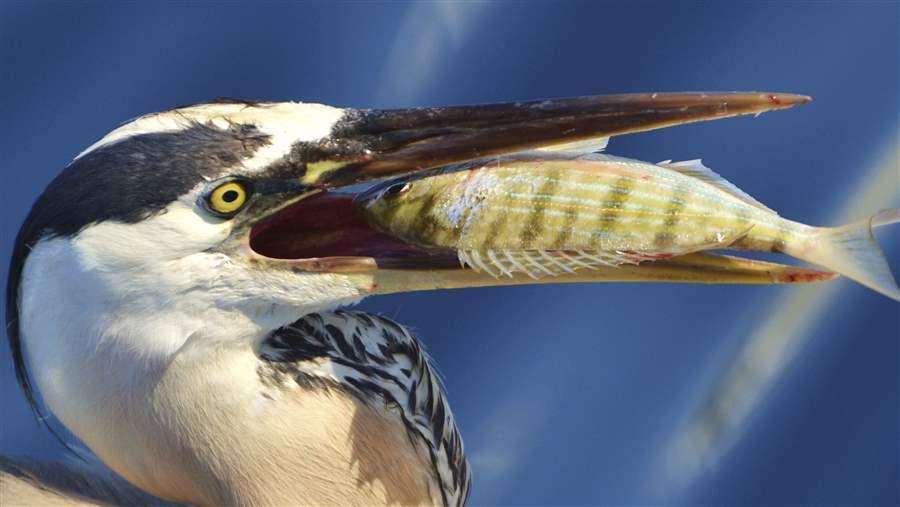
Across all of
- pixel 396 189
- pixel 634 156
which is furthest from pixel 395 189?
pixel 634 156

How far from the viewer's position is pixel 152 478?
131 cm

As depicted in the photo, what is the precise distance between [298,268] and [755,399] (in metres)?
1.19

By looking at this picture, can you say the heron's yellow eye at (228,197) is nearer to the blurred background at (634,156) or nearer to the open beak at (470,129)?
the open beak at (470,129)

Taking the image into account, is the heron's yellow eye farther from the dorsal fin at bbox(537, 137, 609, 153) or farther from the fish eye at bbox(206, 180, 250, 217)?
the dorsal fin at bbox(537, 137, 609, 153)

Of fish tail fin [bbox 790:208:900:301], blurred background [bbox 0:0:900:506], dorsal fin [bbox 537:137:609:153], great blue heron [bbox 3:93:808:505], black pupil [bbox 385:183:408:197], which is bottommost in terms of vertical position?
great blue heron [bbox 3:93:808:505]

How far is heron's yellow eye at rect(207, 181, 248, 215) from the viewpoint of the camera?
1151 millimetres

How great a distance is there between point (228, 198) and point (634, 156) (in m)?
1.11

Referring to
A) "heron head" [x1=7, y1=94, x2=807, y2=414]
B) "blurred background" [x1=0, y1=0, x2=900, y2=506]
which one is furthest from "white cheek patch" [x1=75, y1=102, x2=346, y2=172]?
"blurred background" [x1=0, y1=0, x2=900, y2=506]

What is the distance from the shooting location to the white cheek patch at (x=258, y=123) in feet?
3.82

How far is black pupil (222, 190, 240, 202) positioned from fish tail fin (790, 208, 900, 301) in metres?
0.61

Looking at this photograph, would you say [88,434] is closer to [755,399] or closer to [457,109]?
[457,109]

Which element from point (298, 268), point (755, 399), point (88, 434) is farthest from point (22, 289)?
point (755, 399)

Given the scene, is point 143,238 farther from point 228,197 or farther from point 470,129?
point 470,129

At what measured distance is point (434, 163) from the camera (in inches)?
46.8
